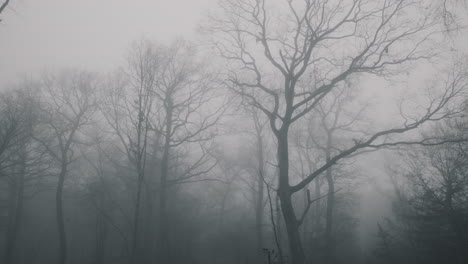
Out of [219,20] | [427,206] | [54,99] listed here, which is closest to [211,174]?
[54,99]

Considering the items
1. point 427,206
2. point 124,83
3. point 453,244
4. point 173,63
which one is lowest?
point 453,244

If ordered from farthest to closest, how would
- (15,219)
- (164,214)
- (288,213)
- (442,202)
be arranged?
1. (15,219)
2. (442,202)
3. (164,214)
4. (288,213)

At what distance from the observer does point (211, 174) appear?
35.4 metres

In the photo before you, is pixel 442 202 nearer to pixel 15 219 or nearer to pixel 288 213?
pixel 288 213

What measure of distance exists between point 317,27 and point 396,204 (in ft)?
98.5

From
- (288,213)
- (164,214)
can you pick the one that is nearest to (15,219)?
(164,214)

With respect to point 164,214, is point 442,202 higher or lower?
higher

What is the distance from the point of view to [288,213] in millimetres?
8180

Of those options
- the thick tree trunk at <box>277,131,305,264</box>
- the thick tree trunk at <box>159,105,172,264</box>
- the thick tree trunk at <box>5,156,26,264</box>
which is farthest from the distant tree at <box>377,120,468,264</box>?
the thick tree trunk at <box>5,156,26,264</box>

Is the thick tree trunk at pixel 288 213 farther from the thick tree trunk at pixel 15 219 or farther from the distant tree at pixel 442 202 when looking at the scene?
the thick tree trunk at pixel 15 219

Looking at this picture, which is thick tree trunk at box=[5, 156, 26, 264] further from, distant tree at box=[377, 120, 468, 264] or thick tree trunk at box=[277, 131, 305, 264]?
distant tree at box=[377, 120, 468, 264]

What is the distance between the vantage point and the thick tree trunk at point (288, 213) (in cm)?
782

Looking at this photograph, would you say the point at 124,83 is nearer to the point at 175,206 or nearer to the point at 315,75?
the point at 315,75

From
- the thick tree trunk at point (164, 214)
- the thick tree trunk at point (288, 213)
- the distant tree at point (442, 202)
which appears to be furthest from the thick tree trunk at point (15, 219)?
the distant tree at point (442, 202)
